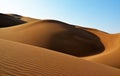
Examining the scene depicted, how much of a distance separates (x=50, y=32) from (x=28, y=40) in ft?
A: 9.30

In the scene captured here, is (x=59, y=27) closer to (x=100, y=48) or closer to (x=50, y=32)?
(x=50, y=32)

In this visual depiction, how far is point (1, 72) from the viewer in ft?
16.0

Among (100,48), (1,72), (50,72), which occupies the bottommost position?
(100,48)

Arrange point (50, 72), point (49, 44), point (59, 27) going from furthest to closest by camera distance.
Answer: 1. point (59, 27)
2. point (49, 44)
3. point (50, 72)

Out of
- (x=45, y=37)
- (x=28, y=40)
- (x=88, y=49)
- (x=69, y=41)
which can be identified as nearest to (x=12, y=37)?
(x=28, y=40)

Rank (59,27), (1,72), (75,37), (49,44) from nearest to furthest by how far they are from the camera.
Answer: (1,72), (49,44), (75,37), (59,27)

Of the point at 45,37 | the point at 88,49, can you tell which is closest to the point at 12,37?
the point at 45,37

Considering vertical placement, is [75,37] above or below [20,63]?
below

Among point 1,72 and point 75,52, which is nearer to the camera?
point 1,72

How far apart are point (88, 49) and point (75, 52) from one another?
155cm

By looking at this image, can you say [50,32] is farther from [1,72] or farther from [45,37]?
[1,72]

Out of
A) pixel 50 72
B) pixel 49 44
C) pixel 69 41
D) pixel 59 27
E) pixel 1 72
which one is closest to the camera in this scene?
pixel 1 72

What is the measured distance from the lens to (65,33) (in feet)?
72.8

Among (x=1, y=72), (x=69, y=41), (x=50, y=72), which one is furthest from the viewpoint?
(x=69, y=41)
